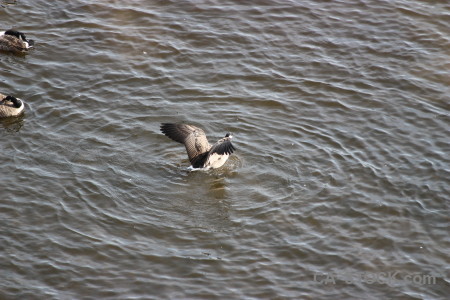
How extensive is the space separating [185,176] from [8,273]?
12.1ft

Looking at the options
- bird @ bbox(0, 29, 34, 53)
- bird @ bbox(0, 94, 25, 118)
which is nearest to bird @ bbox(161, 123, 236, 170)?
bird @ bbox(0, 94, 25, 118)

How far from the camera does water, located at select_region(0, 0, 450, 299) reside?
9.52 m

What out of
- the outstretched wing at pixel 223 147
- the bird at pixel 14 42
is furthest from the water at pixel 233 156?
the outstretched wing at pixel 223 147

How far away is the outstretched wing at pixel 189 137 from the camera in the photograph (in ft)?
38.5

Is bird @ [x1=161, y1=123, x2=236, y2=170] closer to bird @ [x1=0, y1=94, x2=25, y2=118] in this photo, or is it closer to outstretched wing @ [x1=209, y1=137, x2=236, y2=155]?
outstretched wing @ [x1=209, y1=137, x2=236, y2=155]

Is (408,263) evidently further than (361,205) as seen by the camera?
No

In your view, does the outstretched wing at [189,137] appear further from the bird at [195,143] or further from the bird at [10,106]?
the bird at [10,106]

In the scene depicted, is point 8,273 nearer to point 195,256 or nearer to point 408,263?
point 195,256

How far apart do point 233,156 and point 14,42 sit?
5.51 metres

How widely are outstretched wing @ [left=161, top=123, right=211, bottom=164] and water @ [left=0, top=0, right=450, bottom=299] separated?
431 mm

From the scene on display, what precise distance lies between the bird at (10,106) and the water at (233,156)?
384 mm

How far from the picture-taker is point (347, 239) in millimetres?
10312

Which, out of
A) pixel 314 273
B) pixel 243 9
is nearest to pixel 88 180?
pixel 314 273

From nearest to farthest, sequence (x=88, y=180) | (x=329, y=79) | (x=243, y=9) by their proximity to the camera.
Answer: (x=88, y=180), (x=329, y=79), (x=243, y=9)
